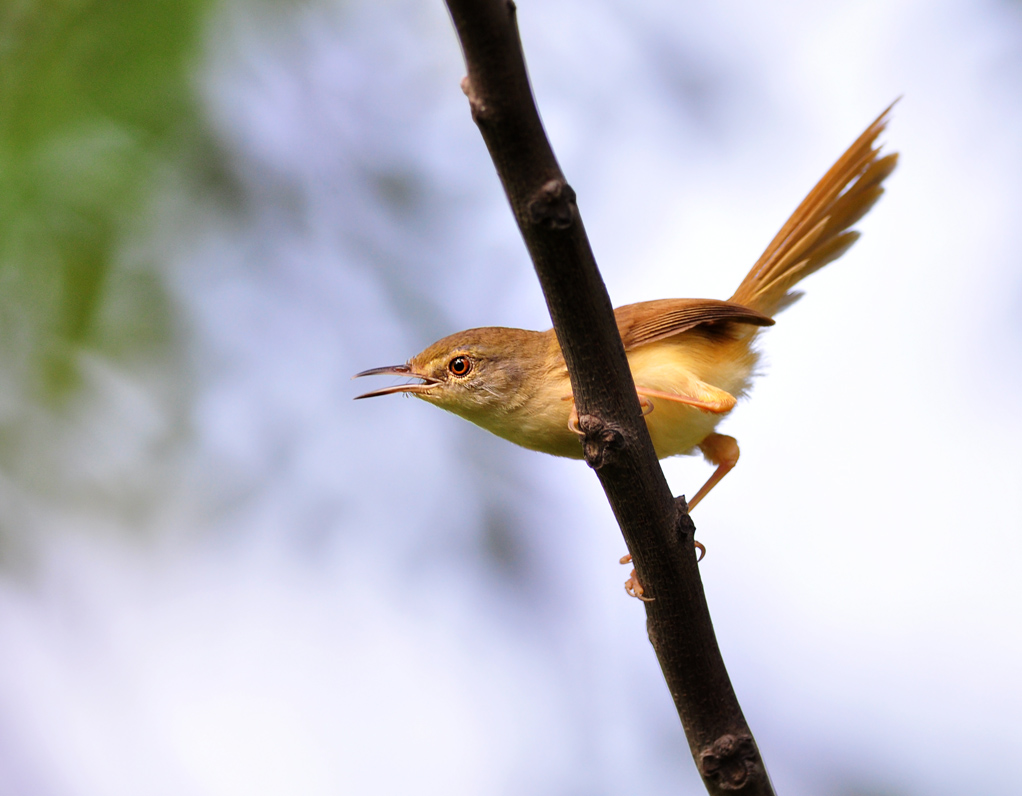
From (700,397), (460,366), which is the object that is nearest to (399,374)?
(460,366)

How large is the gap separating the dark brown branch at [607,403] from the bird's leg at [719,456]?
1338 millimetres

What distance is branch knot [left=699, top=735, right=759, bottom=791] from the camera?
2225 millimetres

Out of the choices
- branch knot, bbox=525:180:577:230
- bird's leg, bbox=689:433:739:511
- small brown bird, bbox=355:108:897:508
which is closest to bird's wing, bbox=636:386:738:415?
small brown bird, bbox=355:108:897:508

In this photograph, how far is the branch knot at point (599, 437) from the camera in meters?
1.93

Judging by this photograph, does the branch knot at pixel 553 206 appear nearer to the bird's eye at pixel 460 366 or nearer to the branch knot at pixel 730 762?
the branch knot at pixel 730 762

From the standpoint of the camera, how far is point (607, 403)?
1.92 m

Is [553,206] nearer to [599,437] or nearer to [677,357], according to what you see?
[599,437]

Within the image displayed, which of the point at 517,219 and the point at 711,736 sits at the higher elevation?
the point at 517,219

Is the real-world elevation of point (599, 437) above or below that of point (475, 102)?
below

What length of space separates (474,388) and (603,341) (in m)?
A: 1.63

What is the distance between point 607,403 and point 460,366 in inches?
66.6

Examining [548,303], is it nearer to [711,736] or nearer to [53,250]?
[711,736]

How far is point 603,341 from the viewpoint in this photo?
1.84 metres

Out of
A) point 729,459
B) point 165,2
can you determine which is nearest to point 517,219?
point 729,459
